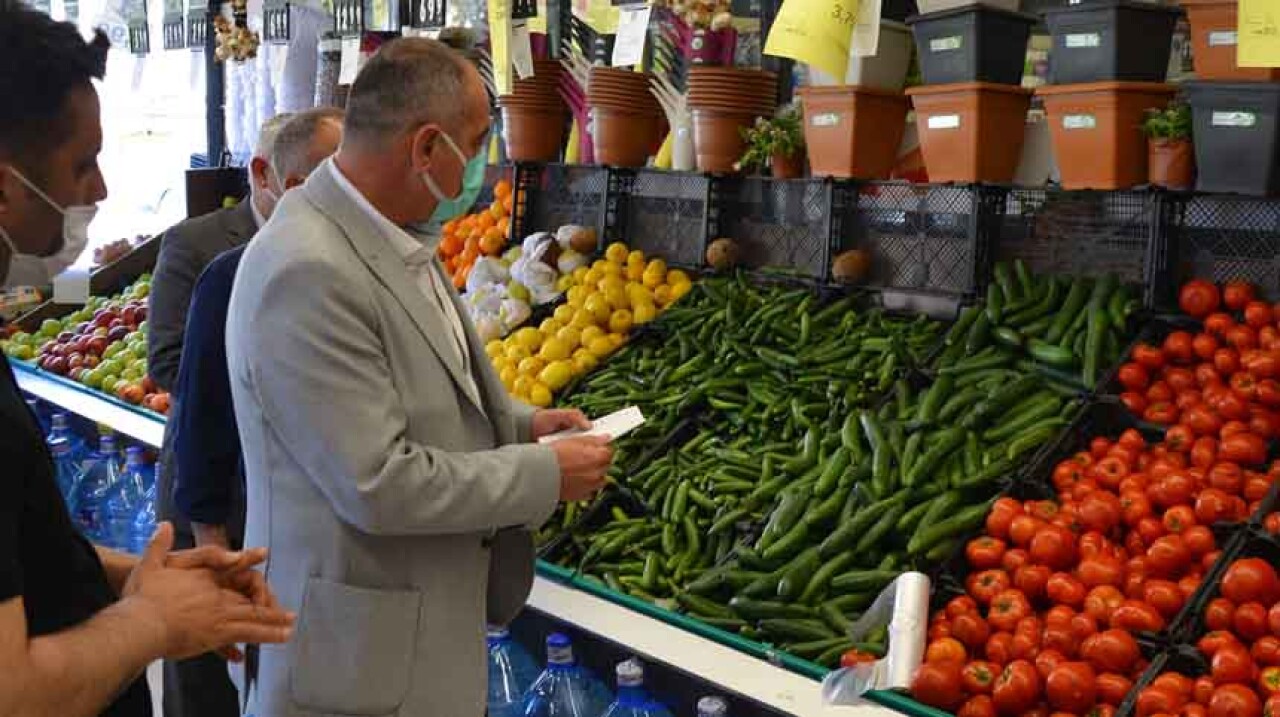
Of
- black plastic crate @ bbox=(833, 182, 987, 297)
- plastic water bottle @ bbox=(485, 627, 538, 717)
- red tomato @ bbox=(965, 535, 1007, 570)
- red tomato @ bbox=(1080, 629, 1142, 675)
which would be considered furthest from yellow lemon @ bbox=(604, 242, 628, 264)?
red tomato @ bbox=(1080, 629, 1142, 675)

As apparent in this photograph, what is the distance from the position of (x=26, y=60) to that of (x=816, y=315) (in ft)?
10.5

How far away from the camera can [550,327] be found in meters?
4.97

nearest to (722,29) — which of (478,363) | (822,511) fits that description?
(822,511)

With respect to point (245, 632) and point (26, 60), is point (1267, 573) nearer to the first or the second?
point (245, 632)

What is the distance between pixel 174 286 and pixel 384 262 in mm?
1539

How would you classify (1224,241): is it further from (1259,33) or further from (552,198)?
(552,198)

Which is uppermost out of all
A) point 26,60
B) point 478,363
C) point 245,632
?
point 26,60

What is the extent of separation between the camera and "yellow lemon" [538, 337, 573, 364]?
4.75 m

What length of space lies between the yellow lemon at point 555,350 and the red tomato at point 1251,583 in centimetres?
254

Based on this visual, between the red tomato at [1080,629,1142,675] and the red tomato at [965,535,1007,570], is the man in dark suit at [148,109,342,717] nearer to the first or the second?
the red tomato at [965,535,1007,570]

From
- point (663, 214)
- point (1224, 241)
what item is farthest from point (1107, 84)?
point (663, 214)

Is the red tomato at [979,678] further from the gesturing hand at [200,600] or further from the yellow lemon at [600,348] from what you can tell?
the yellow lemon at [600,348]

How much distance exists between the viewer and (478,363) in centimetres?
239

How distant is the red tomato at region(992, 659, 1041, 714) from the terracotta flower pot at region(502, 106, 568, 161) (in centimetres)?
345
